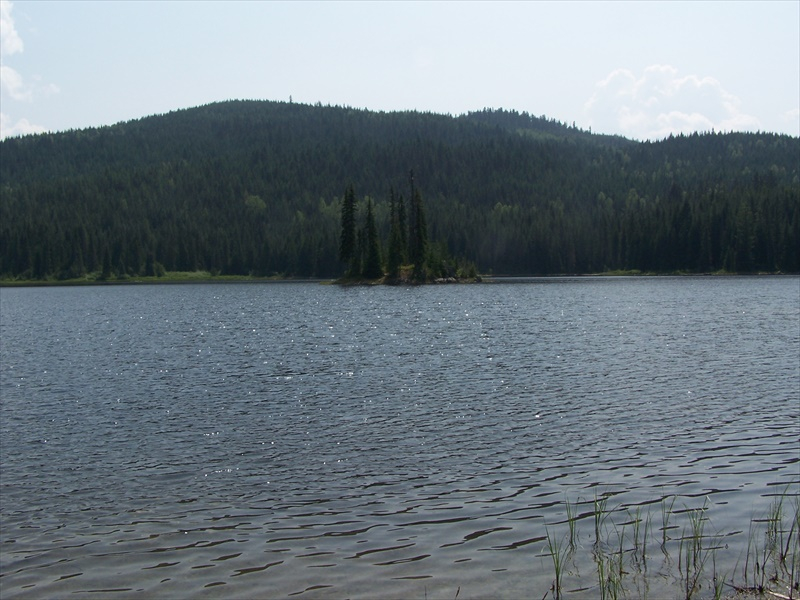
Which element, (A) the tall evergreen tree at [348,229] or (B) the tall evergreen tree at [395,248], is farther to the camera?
(A) the tall evergreen tree at [348,229]

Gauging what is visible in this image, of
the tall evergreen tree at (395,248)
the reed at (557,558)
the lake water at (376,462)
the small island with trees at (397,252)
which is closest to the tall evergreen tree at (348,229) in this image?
the small island with trees at (397,252)

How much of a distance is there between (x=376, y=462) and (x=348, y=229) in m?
140

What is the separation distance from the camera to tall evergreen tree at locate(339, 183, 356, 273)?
157 m

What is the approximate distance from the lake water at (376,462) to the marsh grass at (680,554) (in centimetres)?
13

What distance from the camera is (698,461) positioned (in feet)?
72.0

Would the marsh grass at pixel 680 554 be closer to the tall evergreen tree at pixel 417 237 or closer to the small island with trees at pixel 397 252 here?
the small island with trees at pixel 397 252

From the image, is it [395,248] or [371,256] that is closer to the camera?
[395,248]

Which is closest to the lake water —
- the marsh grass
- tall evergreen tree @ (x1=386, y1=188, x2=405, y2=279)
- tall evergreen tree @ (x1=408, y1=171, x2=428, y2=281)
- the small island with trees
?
the marsh grass

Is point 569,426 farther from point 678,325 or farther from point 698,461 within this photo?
point 678,325

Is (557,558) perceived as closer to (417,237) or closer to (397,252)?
(397,252)

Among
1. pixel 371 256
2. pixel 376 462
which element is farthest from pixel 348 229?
pixel 376 462

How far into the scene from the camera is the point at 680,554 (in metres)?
14.2

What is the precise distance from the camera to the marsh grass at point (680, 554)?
13219mm

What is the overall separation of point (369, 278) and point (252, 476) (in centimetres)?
13911
